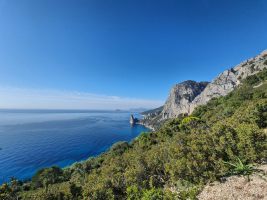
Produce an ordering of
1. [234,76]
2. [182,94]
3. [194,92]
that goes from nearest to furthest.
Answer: [234,76] → [194,92] → [182,94]

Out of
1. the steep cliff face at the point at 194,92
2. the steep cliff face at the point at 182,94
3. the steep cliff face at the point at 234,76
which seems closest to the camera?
the steep cliff face at the point at 234,76

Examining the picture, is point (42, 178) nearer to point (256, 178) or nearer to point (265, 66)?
point (256, 178)

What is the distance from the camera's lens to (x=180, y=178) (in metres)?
8.66

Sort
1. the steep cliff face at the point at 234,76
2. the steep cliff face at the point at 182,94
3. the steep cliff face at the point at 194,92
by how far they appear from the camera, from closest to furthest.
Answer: the steep cliff face at the point at 234,76 < the steep cliff face at the point at 194,92 < the steep cliff face at the point at 182,94

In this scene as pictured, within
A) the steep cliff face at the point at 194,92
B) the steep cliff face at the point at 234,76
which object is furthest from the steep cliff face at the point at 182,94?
the steep cliff face at the point at 234,76

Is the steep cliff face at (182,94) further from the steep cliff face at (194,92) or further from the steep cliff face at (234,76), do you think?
the steep cliff face at (234,76)

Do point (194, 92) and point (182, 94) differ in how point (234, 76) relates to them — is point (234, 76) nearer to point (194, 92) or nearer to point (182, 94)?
point (194, 92)

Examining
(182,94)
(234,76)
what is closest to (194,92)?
(182,94)

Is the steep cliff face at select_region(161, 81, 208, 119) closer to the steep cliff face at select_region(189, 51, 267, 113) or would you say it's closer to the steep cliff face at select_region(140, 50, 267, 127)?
the steep cliff face at select_region(140, 50, 267, 127)

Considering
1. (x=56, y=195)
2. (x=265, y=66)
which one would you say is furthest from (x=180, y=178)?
(x=265, y=66)

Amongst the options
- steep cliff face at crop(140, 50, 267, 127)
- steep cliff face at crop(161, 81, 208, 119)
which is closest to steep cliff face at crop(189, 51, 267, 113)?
steep cliff face at crop(140, 50, 267, 127)

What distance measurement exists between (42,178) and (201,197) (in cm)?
4594

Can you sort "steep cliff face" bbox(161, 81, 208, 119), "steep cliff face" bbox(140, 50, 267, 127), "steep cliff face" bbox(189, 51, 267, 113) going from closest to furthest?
"steep cliff face" bbox(189, 51, 267, 113) < "steep cliff face" bbox(140, 50, 267, 127) < "steep cliff face" bbox(161, 81, 208, 119)

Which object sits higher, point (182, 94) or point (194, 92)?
point (194, 92)
